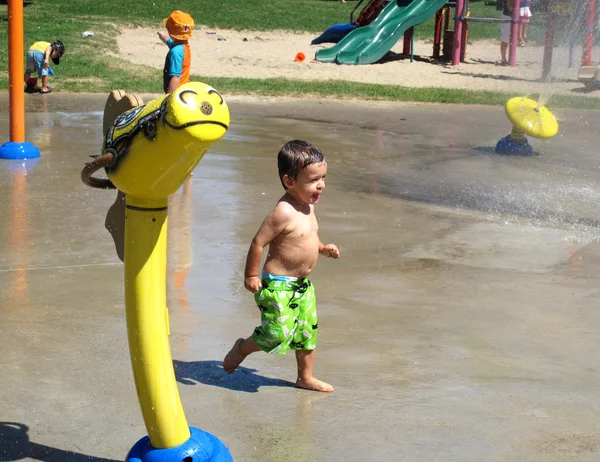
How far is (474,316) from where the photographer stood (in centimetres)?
494

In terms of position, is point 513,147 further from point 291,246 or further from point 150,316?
point 150,316

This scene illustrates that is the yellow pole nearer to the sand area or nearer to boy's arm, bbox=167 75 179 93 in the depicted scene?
boy's arm, bbox=167 75 179 93

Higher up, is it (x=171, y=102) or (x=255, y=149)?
(x=171, y=102)

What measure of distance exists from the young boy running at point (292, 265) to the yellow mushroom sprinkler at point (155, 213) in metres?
0.81

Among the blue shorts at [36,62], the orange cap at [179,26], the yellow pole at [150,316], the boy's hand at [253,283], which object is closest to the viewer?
the yellow pole at [150,316]

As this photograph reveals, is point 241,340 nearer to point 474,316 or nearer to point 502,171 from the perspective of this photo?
point 474,316

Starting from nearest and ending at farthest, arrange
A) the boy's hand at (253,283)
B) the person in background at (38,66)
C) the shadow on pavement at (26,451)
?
the shadow on pavement at (26,451) < the boy's hand at (253,283) < the person in background at (38,66)

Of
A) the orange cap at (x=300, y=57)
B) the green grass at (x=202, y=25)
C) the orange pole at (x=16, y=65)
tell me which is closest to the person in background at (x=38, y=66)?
the green grass at (x=202, y=25)

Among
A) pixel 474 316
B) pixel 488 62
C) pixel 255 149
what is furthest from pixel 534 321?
pixel 488 62

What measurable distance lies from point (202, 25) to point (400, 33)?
23.0 ft

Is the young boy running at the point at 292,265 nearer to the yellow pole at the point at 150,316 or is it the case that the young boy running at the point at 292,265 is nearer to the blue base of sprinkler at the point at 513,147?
the yellow pole at the point at 150,316

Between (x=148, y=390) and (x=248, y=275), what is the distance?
38.4 inches

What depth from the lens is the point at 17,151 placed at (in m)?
8.55

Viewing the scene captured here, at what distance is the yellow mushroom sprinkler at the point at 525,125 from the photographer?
9.73m
